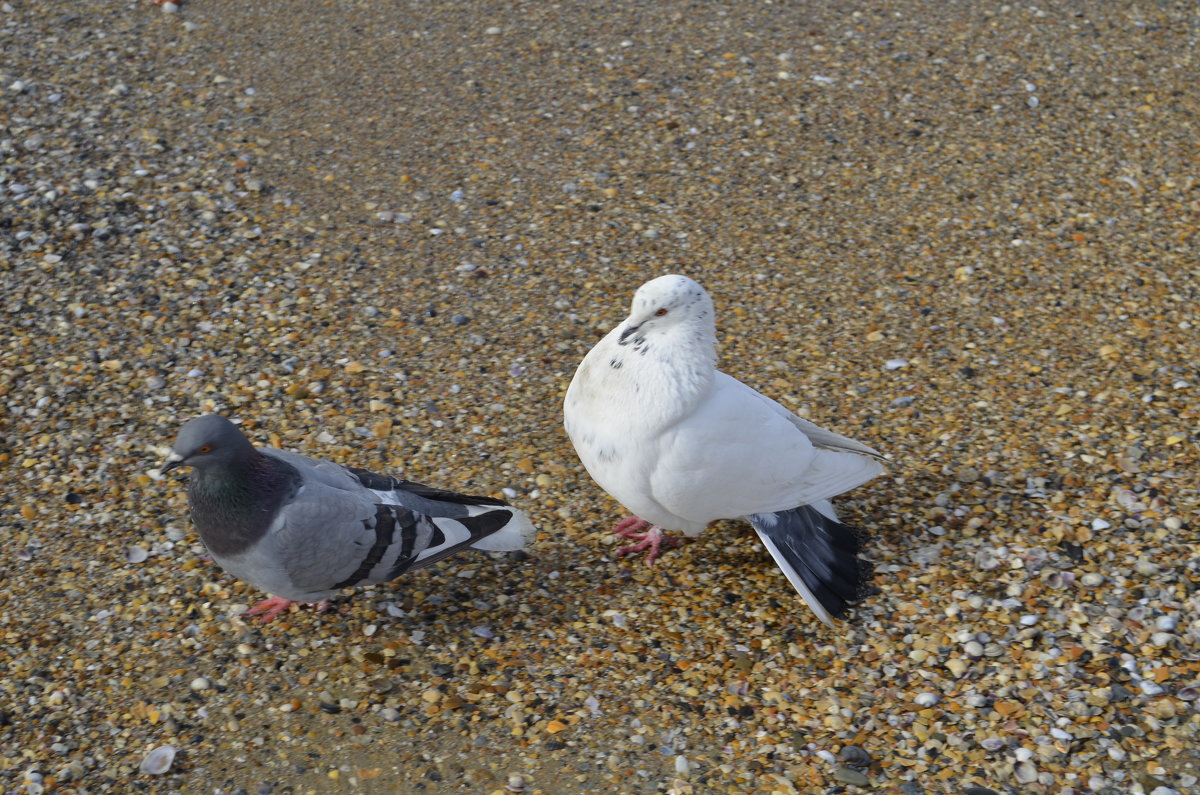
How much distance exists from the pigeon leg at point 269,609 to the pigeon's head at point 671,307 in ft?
5.42

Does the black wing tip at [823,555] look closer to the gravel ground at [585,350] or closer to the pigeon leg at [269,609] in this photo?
the gravel ground at [585,350]

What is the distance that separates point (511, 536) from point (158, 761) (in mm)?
1408

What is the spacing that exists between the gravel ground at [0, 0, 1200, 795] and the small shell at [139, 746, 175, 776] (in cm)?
3

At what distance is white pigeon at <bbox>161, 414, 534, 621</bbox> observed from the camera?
3.55 m

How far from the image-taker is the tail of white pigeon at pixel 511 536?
404 centimetres

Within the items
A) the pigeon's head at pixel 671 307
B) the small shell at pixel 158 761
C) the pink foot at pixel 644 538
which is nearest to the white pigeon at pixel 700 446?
the pigeon's head at pixel 671 307

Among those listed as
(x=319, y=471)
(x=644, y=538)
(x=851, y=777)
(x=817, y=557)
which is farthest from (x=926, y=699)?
(x=319, y=471)

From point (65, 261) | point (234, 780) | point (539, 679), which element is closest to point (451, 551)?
point (539, 679)

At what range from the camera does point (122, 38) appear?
23.5 ft

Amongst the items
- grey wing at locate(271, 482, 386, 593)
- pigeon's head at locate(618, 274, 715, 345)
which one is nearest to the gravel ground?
grey wing at locate(271, 482, 386, 593)

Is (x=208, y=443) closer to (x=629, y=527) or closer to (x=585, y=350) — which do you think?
(x=629, y=527)

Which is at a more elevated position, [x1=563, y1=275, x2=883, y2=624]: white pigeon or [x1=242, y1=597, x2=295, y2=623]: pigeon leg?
[x1=563, y1=275, x2=883, y2=624]: white pigeon

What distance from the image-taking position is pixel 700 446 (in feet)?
12.1

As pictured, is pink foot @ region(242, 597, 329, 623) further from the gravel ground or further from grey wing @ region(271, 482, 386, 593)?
grey wing @ region(271, 482, 386, 593)
